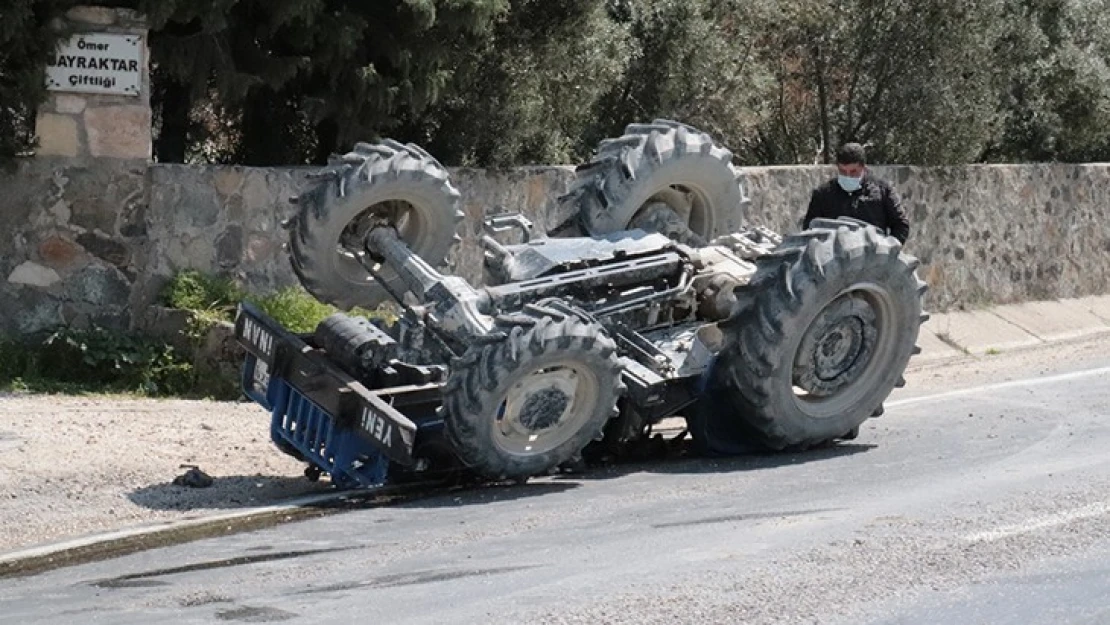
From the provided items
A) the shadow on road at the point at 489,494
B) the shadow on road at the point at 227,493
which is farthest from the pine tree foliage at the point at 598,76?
the shadow on road at the point at 489,494

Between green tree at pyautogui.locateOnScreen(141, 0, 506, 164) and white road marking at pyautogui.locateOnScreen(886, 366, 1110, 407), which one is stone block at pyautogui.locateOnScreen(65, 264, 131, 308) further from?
white road marking at pyautogui.locateOnScreen(886, 366, 1110, 407)

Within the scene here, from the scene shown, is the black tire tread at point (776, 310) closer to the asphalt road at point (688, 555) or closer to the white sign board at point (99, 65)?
the asphalt road at point (688, 555)

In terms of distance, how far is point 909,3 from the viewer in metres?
20.5

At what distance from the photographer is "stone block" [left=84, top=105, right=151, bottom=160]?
14227 millimetres

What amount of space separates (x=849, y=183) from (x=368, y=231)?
3369 mm

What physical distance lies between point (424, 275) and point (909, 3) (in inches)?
416

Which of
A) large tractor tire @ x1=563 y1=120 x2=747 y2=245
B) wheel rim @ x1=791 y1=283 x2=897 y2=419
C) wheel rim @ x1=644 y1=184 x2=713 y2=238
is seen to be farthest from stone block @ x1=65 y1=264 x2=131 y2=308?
wheel rim @ x1=791 y1=283 x2=897 y2=419

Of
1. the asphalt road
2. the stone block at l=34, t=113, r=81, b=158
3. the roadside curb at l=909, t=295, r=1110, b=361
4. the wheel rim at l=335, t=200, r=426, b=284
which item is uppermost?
the stone block at l=34, t=113, r=81, b=158

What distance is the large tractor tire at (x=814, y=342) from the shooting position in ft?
38.0

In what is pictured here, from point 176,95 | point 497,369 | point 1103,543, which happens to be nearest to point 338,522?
point 497,369

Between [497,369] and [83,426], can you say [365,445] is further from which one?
[83,426]

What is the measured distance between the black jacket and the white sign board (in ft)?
16.3

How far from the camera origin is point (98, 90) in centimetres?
1414

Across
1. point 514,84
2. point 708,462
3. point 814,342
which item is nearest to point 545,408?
point 708,462
